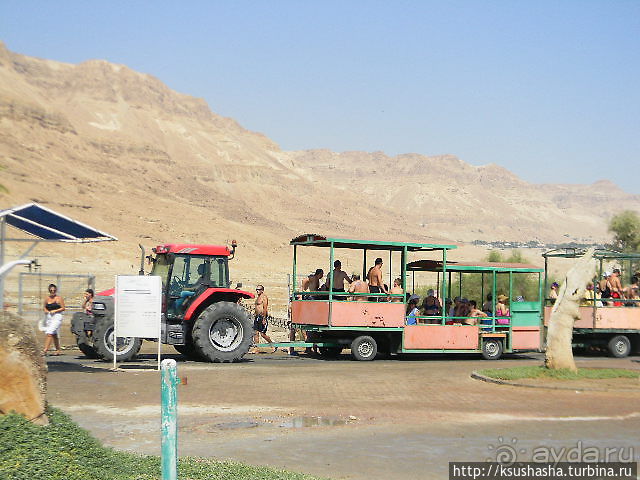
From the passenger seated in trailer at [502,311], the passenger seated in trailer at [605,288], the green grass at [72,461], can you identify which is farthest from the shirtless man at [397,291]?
the green grass at [72,461]

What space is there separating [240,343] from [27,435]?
40.8 feet

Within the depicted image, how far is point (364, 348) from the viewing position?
2169 cm

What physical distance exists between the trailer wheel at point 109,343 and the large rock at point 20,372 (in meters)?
11.3

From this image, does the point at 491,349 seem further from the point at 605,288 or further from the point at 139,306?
the point at 139,306

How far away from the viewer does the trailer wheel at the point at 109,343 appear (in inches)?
755

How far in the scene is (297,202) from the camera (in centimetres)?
12838

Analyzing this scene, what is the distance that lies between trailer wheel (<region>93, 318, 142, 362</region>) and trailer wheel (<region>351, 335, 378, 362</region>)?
527cm

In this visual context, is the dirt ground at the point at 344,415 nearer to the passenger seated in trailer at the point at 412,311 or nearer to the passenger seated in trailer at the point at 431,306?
the passenger seated in trailer at the point at 412,311

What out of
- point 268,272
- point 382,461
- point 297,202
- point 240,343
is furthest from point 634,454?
point 297,202

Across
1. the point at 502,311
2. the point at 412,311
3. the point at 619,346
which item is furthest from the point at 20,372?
the point at 619,346

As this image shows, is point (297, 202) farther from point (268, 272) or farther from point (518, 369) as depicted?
point (518, 369)

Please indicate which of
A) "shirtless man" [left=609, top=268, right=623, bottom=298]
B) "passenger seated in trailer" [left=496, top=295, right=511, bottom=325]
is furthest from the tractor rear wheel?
"shirtless man" [left=609, top=268, right=623, bottom=298]

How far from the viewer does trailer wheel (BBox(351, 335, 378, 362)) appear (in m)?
21.6

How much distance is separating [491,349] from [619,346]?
4276 millimetres
